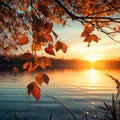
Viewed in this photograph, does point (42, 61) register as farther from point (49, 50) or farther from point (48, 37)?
point (48, 37)

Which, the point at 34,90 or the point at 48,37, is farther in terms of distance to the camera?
the point at 34,90

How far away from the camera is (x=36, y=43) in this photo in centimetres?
321

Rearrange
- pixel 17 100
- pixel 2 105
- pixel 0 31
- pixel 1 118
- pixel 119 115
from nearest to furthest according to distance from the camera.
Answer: pixel 119 115
pixel 0 31
pixel 1 118
pixel 2 105
pixel 17 100

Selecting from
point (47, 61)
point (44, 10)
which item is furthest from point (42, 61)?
point (44, 10)

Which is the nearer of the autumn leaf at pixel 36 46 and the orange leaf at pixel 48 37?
the orange leaf at pixel 48 37

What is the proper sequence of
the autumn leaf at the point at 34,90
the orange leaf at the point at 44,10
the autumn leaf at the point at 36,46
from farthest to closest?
the autumn leaf at the point at 36,46
the autumn leaf at the point at 34,90
the orange leaf at the point at 44,10

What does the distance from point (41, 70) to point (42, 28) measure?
483 mm

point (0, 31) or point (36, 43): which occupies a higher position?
point (0, 31)

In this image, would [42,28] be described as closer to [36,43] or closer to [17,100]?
[36,43]

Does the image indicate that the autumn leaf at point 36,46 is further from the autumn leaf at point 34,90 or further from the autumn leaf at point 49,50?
the autumn leaf at point 34,90

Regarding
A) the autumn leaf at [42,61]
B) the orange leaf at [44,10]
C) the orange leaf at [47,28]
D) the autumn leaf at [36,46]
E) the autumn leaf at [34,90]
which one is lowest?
the autumn leaf at [34,90]

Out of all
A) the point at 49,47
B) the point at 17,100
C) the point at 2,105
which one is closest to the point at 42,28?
the point at 49,47

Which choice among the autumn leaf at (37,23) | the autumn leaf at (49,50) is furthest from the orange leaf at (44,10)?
the autumn leaf at (49,50)

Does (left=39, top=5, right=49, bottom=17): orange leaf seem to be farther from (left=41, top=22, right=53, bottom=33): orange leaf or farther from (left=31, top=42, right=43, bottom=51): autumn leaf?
(left=31, top=42, right=43, bottom=51): autumn leaf
